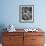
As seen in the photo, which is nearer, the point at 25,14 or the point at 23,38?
the point at 23,38

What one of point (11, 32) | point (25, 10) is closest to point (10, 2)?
point (25, 10)

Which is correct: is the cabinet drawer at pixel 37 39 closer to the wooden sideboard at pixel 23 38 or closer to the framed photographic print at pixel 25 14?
the wooden sideboard at pixel 23 38

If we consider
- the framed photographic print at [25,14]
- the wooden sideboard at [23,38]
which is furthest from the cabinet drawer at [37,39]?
the framed photographic print at [25,14]

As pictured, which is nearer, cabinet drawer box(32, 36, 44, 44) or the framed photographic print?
cabinet drawer box(32, 36, 44, 44)

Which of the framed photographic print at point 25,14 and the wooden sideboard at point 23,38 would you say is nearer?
the wooden sideboard at point 23,38

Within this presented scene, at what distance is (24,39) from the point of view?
3533 mm

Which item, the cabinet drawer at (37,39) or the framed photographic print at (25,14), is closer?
the cabinet drawer at (37,39)

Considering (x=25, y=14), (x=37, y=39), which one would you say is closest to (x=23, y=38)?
(x=37, y=39)

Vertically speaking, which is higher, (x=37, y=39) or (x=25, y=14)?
(x=25, y=14)

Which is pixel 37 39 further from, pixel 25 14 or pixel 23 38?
pixel 25 14

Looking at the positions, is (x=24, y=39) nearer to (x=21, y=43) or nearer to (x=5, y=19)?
(x=21, y=43)

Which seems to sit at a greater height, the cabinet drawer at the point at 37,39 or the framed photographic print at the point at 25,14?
the framed photographic print at the point at 25,14

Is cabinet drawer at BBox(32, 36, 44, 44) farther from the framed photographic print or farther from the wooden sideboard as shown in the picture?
the framed photographic print

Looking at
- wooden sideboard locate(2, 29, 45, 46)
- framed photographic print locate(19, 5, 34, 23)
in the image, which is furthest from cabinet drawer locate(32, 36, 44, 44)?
framed photographic print locate(19, 5, 34, 23)
